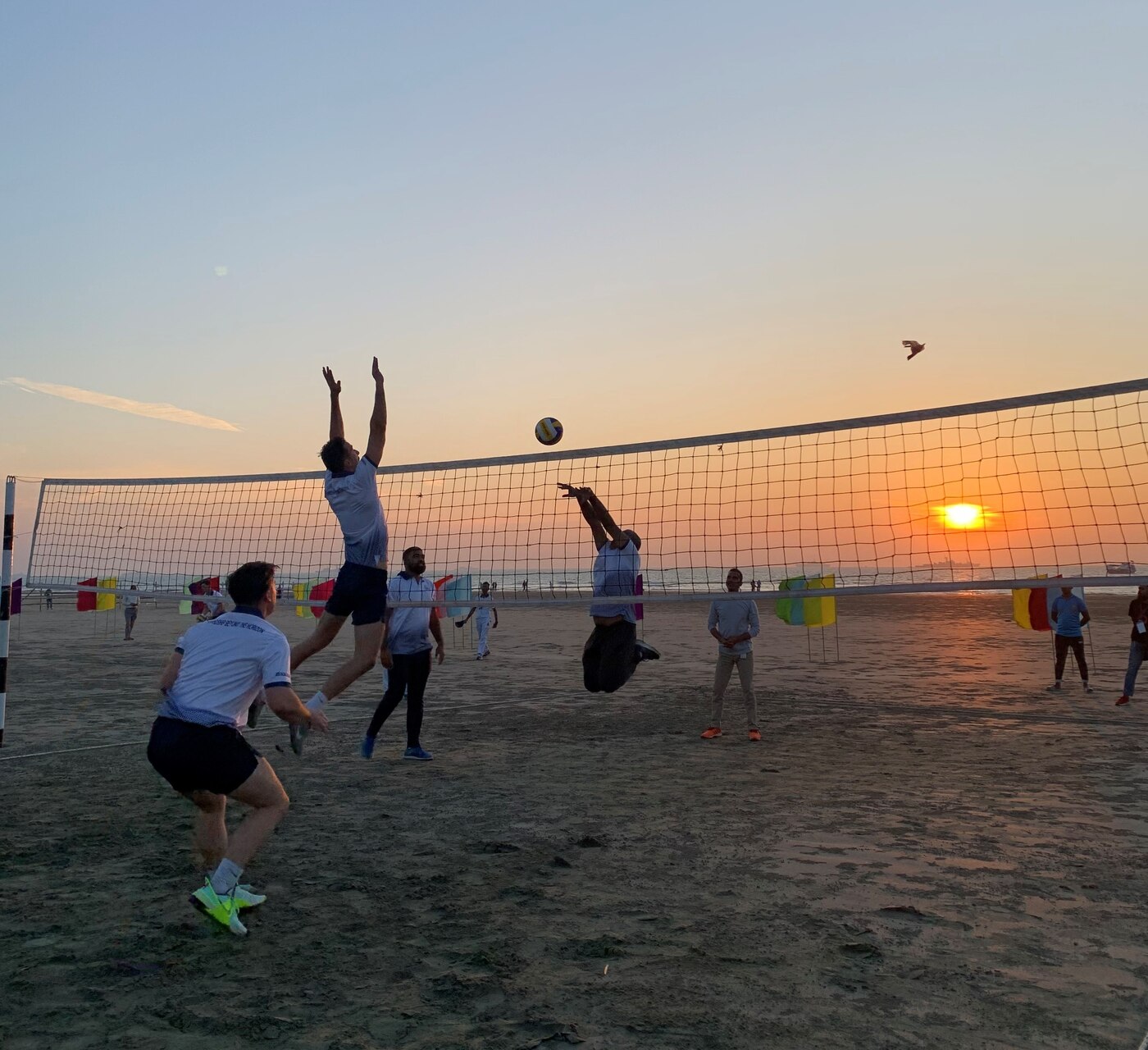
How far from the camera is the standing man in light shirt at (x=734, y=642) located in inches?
368

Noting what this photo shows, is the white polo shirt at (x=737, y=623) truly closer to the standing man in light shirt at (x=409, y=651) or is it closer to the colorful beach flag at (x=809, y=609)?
the standing man in light shirt at (x=409, y=651)

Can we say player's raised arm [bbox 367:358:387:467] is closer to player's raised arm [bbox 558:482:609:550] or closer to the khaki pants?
player's raised arm [bbox 558:482:609:550]

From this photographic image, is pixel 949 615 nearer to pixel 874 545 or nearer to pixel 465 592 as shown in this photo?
pixel 465 592

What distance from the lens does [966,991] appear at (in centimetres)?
334

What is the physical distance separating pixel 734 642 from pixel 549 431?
2916 mm

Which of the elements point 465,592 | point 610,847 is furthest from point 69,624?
point 610,847

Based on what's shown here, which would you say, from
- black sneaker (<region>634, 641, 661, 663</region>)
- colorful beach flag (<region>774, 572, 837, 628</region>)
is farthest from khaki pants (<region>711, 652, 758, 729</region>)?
colorful beach flag (<region>774, 572, 837, 628</region>)

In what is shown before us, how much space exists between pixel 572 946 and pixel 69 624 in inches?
1269

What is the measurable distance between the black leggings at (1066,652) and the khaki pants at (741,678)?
6169 millimetres

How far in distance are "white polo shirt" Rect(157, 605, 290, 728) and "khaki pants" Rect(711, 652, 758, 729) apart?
19.5ft

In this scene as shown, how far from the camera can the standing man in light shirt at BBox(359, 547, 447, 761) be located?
8.08 meters

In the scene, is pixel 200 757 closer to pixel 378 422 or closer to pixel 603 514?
pixel 378 422

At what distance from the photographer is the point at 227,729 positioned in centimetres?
407

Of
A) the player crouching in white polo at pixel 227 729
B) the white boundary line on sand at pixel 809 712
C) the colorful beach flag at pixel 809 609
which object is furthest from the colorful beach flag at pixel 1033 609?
the player crouching in white polo at pixel 227 729
